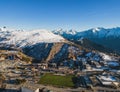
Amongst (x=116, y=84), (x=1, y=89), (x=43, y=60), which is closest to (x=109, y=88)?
(x=116, y=84)

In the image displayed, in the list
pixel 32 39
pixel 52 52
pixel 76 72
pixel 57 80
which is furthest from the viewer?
pixel 32 39

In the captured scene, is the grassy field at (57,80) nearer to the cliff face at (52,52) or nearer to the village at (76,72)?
the village at (76,72)

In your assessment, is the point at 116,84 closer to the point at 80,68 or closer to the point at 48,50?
the point at 80,68

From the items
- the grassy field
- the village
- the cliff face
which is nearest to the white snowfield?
the cliff face

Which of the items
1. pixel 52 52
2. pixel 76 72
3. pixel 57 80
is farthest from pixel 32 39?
pixel 57 80

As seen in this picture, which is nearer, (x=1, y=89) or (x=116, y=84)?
(x=1, y=89)

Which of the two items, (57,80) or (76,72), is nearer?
(57,80)

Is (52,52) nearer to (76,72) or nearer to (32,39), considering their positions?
(76,72)
